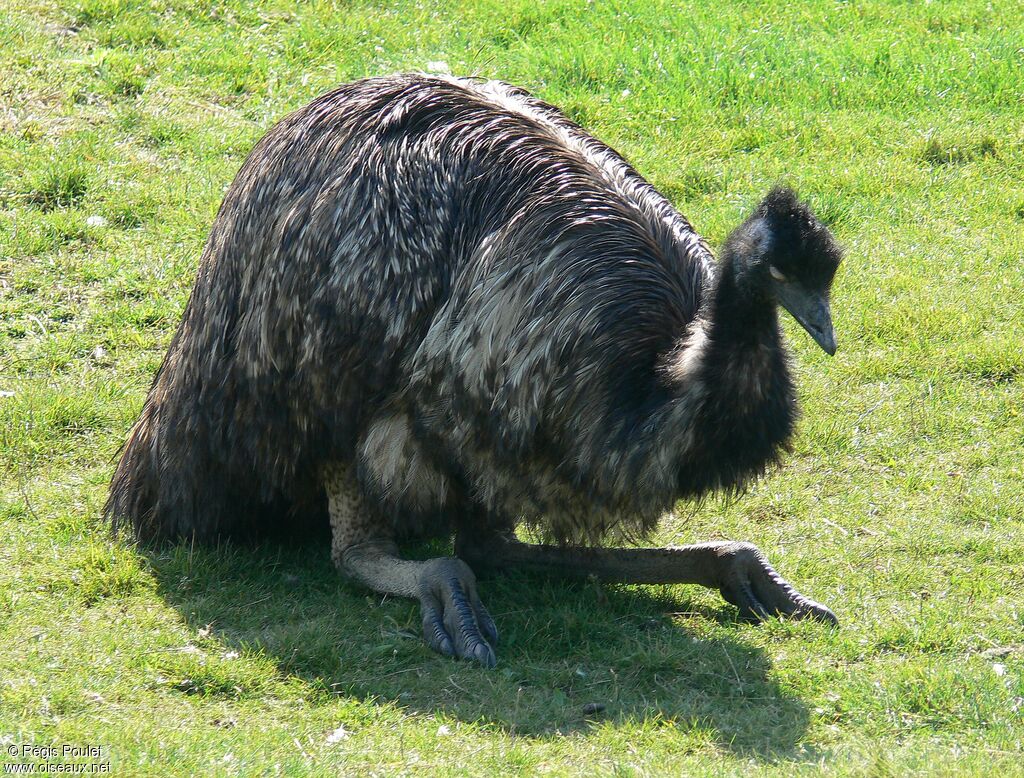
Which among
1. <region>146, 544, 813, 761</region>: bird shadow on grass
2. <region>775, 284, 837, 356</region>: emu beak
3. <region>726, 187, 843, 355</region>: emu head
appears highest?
<region>726, 187, 843, 355</region>: emu head

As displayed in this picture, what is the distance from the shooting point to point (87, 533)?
634cm

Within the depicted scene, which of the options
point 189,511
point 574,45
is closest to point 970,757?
point 189,511

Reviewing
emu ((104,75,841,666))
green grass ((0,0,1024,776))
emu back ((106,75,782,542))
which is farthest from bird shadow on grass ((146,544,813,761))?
emu back ((106,75,782,542))

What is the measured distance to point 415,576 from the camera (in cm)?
577

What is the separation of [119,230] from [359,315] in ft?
12.1

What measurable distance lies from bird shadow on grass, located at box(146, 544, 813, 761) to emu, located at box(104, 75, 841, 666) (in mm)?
118

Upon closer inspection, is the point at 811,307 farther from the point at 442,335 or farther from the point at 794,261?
the point at 442,335

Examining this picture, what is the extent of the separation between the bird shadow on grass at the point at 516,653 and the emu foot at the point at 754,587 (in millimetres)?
101

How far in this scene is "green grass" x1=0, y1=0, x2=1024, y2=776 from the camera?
16.0ft

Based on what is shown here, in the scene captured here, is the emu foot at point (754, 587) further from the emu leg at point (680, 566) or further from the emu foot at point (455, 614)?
the emu foot at point (455, 614)

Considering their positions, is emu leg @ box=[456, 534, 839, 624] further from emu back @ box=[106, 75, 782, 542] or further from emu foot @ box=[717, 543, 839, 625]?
emu back @ box=[106, 75, 782, 542]

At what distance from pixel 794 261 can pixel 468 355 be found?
1.22 meters

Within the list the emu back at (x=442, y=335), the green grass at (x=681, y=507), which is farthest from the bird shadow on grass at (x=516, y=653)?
the emu back at (x=442, y=335)

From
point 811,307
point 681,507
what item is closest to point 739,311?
point 811,307
